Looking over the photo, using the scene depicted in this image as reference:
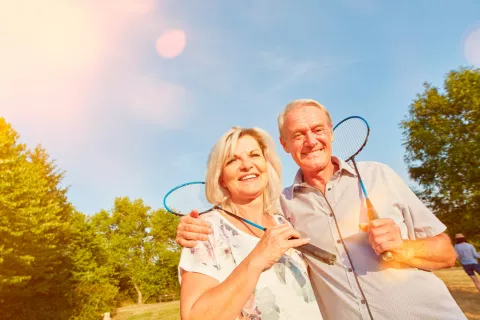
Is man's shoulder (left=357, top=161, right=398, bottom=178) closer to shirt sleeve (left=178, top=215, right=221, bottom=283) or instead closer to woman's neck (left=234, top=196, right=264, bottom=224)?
woman's neck (left=234, top=196, right=264, bottom=224)

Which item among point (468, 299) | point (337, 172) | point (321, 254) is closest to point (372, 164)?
point (337, 172)

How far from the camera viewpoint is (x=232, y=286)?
92.6 inches

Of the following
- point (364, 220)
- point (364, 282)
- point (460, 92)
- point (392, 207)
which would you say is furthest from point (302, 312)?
Answer: point (460, 92)

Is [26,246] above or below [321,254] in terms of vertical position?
above

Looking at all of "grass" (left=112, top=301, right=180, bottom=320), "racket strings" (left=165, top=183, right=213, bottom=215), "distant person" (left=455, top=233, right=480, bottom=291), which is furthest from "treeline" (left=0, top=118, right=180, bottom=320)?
"distant person" (left=455, top=233, right=480, bottom=291)

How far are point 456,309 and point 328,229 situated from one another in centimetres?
126

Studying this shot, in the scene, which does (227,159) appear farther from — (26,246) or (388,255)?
(26,246)

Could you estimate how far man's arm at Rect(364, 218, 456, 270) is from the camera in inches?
99.6

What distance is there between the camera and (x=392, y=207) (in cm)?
318

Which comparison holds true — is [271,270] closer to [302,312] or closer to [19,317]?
[302,312]

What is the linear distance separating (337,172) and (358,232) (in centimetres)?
68

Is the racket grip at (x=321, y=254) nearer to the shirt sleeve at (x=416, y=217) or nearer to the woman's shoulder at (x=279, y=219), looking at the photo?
the woman's shoulder at (x=279, y=219)

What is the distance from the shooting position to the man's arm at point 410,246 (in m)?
2.53

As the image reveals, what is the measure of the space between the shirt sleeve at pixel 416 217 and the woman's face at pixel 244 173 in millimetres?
1361
